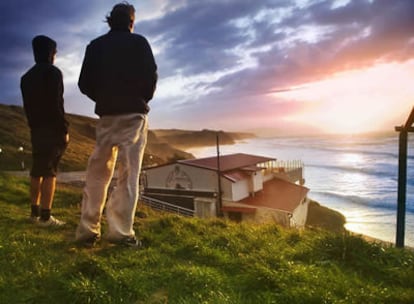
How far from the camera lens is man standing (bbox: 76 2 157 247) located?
3787 millimetres

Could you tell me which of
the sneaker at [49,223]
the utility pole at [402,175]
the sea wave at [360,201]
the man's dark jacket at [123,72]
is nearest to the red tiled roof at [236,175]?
the sea wave at [360,201]

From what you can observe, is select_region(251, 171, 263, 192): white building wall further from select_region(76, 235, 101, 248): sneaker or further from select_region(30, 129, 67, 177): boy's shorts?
select_region(76, 235, 101, 248): sneaker

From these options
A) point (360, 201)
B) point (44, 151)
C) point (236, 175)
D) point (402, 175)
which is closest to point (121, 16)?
point (44, 151)

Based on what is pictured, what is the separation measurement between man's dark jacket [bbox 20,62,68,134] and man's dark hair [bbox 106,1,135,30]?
1259mm

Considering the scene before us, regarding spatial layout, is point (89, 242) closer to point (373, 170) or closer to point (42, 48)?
point (42, 48)

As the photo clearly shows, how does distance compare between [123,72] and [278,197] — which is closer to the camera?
[123,72]

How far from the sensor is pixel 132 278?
298cm

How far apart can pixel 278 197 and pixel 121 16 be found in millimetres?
26234

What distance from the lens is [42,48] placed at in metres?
4.68

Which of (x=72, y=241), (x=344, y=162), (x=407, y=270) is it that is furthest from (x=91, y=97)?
(x=344, y=162)

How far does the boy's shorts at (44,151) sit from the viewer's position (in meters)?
4.68

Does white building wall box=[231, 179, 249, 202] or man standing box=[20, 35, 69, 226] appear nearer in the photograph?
man standing box=[20, 35, 69, 226]

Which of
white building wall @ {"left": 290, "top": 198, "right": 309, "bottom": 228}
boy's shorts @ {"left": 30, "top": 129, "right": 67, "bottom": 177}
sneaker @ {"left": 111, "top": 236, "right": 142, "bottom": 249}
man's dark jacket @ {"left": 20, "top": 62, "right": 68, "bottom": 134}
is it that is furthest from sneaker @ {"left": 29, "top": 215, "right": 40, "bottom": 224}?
white building wall @ {"left": 290, "top": 198, "right": 309, "bottom": 228}

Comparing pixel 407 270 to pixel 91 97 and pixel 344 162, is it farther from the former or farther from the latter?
pixel 344 162
